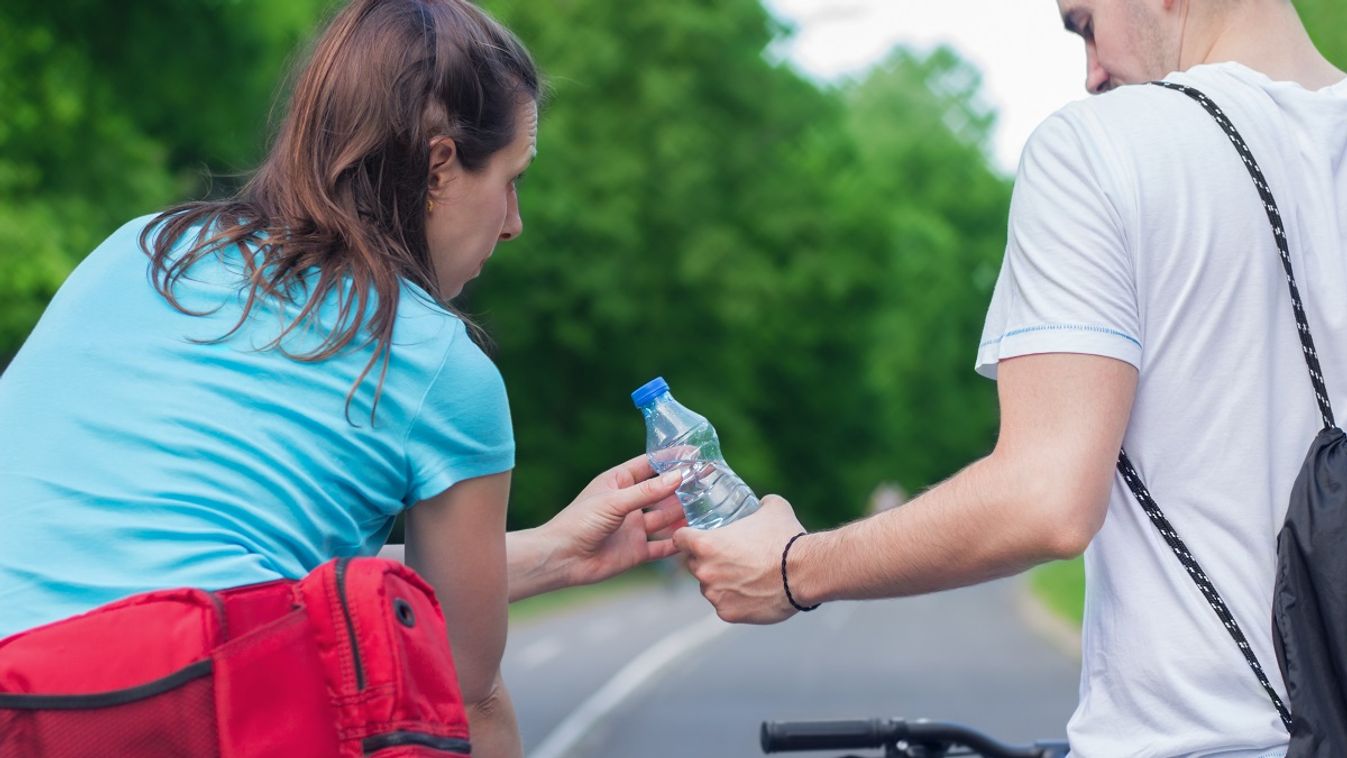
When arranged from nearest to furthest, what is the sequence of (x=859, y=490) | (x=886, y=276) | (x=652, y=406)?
1. (x=652, y=406)
2. (x=886, y=276)
3. (x=859, y=490)

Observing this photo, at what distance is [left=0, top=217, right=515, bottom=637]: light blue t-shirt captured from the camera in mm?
1940

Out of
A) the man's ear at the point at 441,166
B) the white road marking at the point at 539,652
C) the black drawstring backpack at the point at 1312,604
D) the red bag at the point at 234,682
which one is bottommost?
the black drawstring backpack at the point at 1312,604

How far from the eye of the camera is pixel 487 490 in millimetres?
2119

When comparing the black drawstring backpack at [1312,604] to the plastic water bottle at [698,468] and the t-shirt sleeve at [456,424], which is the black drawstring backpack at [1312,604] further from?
the plastic water bottle at [698,468]

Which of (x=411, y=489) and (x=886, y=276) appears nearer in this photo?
(x=411, y=489)

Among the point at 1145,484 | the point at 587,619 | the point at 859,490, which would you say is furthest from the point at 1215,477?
the point at 859,490

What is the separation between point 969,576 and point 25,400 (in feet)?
3.69

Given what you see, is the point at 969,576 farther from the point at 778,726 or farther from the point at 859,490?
the point at 859,490

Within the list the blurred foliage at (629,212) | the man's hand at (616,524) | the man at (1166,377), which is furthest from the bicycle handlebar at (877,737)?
the blurred foliage at (629,212)

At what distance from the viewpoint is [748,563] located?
253cm

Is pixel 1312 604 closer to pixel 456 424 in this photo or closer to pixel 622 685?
pixel 456 424

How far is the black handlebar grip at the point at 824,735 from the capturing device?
3.02 meters

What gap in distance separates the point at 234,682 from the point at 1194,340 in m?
1.11

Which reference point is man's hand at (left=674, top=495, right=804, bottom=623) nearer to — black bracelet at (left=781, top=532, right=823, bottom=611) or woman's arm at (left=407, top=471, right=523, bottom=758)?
black bracelet at (left=781, top=532, right=823, bottom=611)
